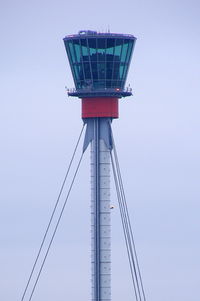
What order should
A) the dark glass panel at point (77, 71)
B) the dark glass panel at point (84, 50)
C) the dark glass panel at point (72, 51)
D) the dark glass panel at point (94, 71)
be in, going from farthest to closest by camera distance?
the dark glass panel at point (77, 71)
the dark glass panel at point (94, 71)
the dark glass panel at point (72, 51)
the dark glass panel at point (84, 50)

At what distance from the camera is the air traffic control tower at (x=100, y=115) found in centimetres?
13888

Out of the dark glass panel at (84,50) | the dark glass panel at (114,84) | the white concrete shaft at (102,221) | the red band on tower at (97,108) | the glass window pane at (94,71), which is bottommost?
the white concrete shaft at (102,221)

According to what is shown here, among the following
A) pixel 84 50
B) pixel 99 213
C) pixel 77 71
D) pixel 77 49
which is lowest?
pixel 99 213

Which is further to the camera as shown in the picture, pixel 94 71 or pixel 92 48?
pixel 94 71

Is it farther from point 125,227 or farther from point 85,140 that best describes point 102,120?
point 125,227

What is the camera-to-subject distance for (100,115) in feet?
458

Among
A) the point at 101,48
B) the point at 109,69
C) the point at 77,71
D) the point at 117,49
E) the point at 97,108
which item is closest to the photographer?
the point at 101,48

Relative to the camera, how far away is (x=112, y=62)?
139m

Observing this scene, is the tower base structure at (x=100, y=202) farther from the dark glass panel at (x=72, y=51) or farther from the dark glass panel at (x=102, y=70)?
the dark glass panel at (x=72, y=51)

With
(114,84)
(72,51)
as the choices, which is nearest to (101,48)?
(72,51)

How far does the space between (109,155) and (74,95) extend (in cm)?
805

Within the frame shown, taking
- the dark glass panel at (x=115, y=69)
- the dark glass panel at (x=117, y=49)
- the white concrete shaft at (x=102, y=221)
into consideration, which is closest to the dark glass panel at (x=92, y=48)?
the dark glass panel at (x=117, y=49)

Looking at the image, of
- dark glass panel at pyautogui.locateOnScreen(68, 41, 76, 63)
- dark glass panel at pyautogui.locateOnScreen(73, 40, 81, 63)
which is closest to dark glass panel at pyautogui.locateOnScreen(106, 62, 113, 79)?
dark glass panel at pyautogui.locateOnScreen(73, 40, 81, 63)

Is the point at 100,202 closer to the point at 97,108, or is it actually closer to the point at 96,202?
the point at 96,202
